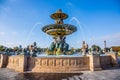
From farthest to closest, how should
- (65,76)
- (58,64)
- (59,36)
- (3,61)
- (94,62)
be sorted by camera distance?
(59,36)
(3,61)
(94,62)
(58,64)
(65,76)

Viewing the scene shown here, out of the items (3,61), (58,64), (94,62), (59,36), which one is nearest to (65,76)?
(58,64)

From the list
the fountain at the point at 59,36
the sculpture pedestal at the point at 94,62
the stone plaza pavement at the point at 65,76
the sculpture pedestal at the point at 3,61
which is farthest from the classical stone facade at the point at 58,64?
the fountain at the point at 59,36

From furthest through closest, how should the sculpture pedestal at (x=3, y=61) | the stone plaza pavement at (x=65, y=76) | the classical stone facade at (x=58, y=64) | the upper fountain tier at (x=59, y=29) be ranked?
the upper fountain tier at (x=59, y=29) < the sculpture pedestal at (x=3, y=61) < the classical stone facade at (x=58, y=64) < the stone plaza pavement at (x=65, y=76)

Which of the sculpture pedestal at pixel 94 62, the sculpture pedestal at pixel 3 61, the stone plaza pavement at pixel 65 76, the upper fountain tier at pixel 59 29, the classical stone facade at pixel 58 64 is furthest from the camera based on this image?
the upper fountain tier at pixel 59 29

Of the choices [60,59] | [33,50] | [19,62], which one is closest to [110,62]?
[60,59]

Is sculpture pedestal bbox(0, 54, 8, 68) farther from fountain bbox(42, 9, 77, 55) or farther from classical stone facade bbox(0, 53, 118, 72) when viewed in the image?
fountain bbox(42, 9, 77, 55)

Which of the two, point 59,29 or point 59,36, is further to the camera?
point 59,36

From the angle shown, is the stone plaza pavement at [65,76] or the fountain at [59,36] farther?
the fountain at [59,36]

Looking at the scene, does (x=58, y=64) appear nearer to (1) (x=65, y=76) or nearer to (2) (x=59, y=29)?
(1) (x=65, y=76)

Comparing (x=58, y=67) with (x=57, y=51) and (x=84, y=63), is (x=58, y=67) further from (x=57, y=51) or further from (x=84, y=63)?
(x=57, y=51)

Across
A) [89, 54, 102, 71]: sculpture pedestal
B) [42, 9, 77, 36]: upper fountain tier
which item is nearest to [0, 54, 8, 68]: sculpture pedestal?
[42, 9, 77, 36]: upper fountain tier

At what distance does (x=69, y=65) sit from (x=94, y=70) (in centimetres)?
224

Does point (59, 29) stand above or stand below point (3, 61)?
above

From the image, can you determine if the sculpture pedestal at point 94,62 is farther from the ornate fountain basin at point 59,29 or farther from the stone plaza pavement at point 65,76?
the ornate fountain basin at point 59,29
